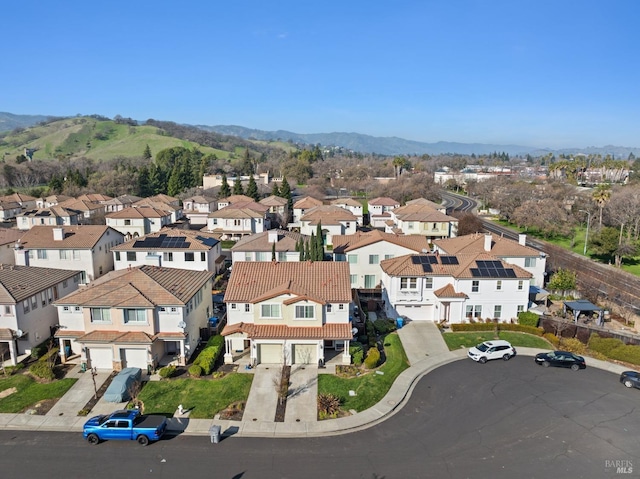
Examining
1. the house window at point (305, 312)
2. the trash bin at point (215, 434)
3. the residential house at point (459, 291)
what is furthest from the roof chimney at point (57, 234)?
the residential house at point (459, 291)

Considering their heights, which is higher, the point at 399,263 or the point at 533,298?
the point at 399,263

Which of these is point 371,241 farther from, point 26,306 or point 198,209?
point 198,209

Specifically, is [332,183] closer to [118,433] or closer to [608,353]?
[608,353]

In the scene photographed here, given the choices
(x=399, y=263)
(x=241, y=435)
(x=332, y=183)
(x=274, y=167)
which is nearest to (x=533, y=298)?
(x=399, y=263)

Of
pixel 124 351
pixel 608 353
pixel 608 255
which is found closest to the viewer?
pixel 124 351

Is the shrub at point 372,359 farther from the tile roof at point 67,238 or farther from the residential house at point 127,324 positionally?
the tile roof at point 67,238

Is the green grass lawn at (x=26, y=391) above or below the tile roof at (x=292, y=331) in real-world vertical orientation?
below
